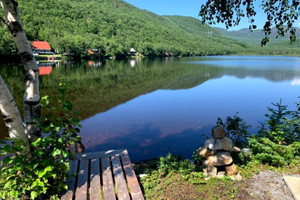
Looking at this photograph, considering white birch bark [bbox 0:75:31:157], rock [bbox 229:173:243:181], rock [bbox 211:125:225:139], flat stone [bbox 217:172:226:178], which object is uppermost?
white birch bark [bbox 0:75:31:157]

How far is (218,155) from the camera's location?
601 centimetres

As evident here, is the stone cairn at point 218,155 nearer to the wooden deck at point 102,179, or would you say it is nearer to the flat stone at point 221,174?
the flat stone at point 221,174

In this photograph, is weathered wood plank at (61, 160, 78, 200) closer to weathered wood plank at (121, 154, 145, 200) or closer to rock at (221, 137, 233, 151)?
weathered wood plank at (121, 154, 145, 200)

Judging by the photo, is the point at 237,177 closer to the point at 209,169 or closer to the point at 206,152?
the point at 209,169

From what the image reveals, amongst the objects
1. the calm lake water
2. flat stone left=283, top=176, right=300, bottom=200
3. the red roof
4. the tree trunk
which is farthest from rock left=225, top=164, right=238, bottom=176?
the red roof

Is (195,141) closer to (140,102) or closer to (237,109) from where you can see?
(237,109)

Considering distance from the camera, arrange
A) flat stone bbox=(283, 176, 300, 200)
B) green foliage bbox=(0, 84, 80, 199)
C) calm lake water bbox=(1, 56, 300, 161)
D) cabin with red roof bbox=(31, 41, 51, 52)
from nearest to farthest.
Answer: green foliage bbox=(0, 84, 80, 199)
flat stone bbox=(283, 176, 300, 200)
calm lake water bbox=(1, 56, 300, 161)
cabin with red roof bbox=(31, 41, 51, 52)

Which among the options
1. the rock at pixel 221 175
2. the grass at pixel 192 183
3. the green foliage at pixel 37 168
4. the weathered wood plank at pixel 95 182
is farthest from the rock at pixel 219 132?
the green foliage at pixel 37 168

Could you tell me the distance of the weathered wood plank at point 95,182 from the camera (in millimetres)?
4322

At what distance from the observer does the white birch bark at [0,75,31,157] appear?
11.7 feet

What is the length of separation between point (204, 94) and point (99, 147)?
53.4 ft

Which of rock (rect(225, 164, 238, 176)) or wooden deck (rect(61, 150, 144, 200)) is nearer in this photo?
wooden deck (rect(61, 150, 144, 200))

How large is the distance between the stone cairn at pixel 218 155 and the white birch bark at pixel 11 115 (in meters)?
4.58

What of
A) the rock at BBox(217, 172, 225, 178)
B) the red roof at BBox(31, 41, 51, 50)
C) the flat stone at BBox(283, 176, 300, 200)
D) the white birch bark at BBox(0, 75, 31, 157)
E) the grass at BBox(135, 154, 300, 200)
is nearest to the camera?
the white birch bark at BBox(0, 75, 31, 157)
